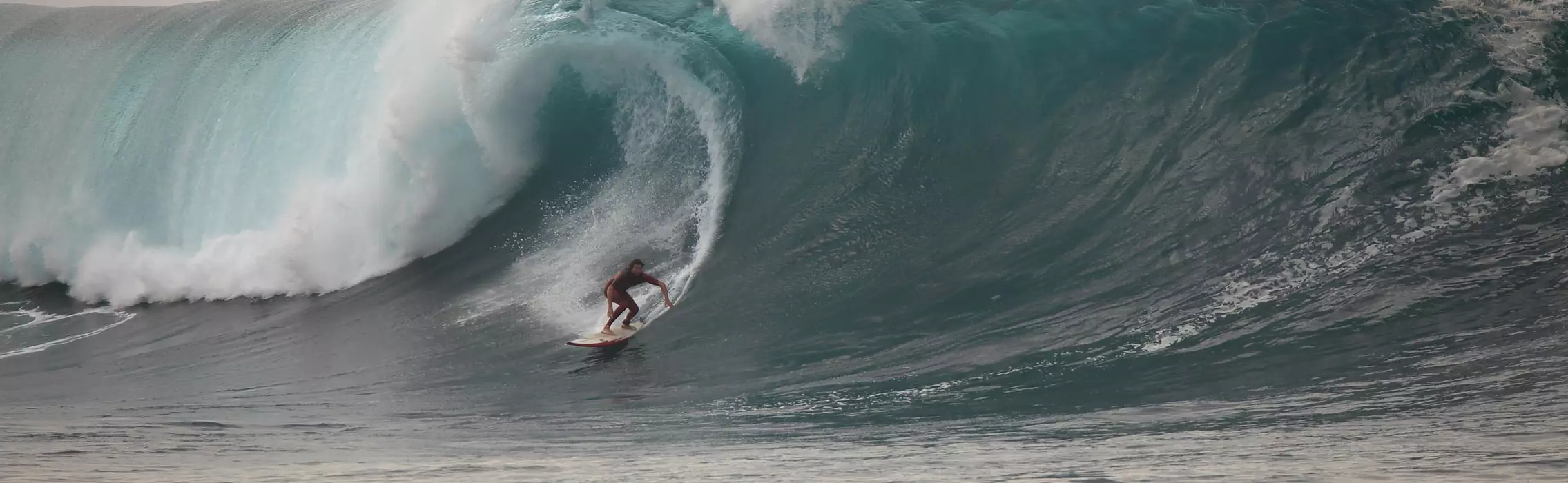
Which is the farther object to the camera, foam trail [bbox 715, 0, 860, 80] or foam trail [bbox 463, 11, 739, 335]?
foam trail [bbox 715, 0, 860, 80]

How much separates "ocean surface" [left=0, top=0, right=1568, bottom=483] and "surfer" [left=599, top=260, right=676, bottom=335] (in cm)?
22

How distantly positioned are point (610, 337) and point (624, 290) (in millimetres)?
488

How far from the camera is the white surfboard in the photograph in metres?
7.97

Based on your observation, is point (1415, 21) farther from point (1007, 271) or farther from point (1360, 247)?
point (1007, 271)

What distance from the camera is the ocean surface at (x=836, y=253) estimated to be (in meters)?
5.23

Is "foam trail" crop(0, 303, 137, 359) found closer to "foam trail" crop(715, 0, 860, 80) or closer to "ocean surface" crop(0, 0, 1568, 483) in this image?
"ocean surface" crop(0, 0, 1568, 483)

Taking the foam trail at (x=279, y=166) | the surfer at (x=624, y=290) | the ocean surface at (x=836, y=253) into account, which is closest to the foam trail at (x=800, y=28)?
the ocean surface at (x=836, y=253)

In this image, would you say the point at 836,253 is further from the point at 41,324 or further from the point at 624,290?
the point at 41,324

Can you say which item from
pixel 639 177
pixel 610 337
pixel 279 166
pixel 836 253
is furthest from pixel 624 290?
pixel 279 166

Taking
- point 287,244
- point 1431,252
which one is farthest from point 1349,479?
point 287,244

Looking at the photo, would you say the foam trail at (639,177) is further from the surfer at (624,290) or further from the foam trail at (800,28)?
the foam trail at (800,28)

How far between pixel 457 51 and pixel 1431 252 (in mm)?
9081

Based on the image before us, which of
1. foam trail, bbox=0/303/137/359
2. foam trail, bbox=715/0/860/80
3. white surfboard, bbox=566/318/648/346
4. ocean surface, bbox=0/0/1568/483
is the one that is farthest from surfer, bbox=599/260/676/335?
foam trail, bbox=0/303/137/359

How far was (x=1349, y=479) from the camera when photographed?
146 inches
